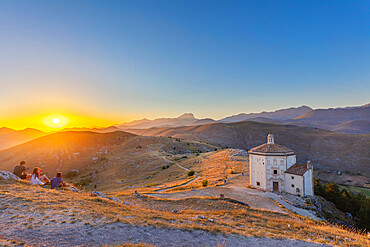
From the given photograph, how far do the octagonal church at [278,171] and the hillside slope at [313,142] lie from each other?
67129 millimetres

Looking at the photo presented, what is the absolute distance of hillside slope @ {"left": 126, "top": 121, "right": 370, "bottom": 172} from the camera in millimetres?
78125

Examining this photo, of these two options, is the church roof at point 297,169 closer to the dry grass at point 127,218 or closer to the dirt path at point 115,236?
the dry grass at point 127,218

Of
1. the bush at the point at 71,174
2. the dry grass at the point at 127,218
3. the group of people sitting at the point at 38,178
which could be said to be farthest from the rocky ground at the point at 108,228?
the bush at the point at 71,174

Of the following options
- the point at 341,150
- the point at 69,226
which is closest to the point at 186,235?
the point at 69,226

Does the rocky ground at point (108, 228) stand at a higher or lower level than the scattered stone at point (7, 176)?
lower

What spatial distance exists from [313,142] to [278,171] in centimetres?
9610

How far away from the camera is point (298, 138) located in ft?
362

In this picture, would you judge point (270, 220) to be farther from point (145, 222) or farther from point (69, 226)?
point (69, 226)

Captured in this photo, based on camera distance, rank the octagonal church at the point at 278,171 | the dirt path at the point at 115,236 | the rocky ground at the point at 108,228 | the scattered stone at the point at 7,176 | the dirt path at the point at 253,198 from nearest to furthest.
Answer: the dirt path at the point at 115,236
the rocky ground at the point at 108,228
the scattered stone at the point at 7,176
the dirt path at the point at 253,198
the octagonal church at the point at 278,171

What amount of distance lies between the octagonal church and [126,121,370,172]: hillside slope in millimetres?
67129

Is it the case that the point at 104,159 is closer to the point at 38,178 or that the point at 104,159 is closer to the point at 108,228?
the point at 38,178

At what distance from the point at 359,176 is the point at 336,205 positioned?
4782 cm

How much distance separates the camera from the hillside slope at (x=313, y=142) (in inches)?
3076

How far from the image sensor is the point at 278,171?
25.6 metres
